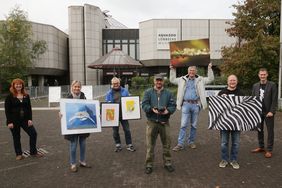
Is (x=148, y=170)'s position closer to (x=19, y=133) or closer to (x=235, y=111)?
(x=235, y=111)

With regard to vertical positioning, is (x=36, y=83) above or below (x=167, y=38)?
below

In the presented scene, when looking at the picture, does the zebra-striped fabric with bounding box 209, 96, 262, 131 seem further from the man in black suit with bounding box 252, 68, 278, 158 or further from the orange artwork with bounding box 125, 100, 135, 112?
the orange artwork with bounding box 125, 100, 135, 112

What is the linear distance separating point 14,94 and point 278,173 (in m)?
5.67

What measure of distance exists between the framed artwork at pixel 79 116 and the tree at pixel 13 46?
28.7 meters

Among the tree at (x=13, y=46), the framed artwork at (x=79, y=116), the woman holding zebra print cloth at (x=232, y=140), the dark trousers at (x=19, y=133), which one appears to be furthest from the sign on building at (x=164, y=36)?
the framed artwork at (x=79, y=116)

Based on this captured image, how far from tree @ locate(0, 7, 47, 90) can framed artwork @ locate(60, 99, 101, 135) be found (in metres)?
28.7

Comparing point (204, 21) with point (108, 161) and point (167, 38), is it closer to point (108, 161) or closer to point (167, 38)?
point (167, 38)

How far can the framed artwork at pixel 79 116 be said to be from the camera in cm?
606

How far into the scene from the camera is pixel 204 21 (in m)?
49.6

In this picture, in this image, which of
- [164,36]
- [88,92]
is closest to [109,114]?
[88,92]

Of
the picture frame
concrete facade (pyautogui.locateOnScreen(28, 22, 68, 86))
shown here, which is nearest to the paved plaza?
the picture frame

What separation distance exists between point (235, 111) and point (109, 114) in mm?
2827

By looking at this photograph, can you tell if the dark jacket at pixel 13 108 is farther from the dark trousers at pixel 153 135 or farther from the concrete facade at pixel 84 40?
the concrete facade at pixel 84 40

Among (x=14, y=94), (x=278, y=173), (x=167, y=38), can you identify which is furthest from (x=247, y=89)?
(x=167, y=38)
